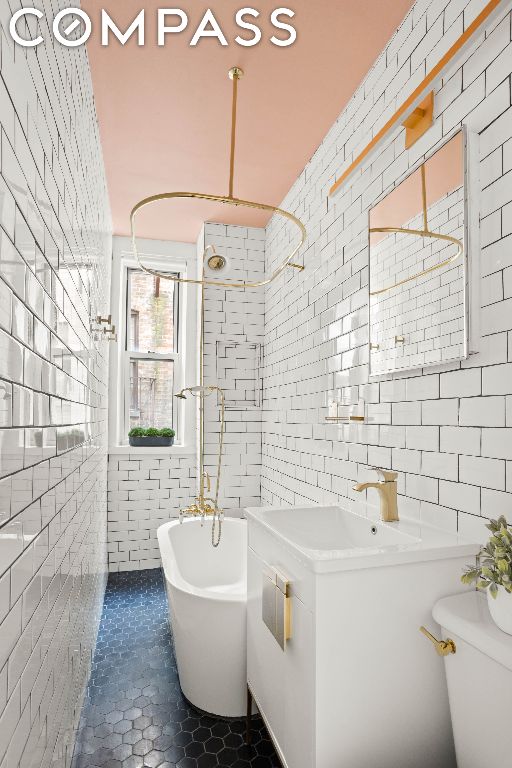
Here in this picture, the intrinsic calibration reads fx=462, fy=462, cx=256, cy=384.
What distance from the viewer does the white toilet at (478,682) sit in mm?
1086

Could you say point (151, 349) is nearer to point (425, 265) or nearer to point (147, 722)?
point (147, 722)

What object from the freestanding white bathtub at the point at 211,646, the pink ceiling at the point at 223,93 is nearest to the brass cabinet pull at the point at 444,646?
the freestanding white bathtub at the point at 211,646

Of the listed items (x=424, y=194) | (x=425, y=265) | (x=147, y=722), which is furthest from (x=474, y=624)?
(x=147, y=722)

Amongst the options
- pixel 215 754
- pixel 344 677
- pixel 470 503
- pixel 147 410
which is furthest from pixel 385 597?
pixel 147 410

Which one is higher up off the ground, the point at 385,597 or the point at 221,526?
the point at 385,597

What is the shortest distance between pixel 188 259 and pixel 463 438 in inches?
130

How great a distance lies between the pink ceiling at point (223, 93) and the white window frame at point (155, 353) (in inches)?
35.4

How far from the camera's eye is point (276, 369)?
343cm

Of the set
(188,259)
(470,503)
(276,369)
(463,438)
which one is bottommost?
(470,503)

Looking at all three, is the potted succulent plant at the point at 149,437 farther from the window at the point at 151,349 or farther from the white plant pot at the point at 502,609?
the white plant pot at the point at 502,609

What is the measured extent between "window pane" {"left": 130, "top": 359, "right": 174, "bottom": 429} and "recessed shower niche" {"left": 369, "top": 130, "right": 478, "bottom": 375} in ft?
8.59

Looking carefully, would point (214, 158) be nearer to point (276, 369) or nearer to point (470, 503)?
point (276, 369)

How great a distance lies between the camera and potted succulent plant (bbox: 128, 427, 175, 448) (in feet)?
13.0

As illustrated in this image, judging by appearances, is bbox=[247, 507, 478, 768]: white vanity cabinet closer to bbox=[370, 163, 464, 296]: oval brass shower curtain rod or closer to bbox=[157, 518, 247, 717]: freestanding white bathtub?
bbox=[157, 518, 247, 717]: freestanding white bathtub
